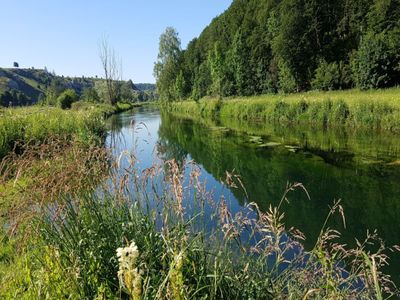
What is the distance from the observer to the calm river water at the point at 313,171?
7.64 m

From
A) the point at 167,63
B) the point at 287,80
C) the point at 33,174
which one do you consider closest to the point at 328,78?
the point at 287,80

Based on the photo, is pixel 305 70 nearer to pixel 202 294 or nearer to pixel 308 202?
pixel 308 202

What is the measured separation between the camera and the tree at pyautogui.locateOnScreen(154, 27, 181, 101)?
7194 centimetres

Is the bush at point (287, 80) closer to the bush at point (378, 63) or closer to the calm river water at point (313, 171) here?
the bush at point (378, 63)

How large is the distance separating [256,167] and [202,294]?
36.2 feet

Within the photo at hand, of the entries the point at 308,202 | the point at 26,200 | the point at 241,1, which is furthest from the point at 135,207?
the point at 241,1

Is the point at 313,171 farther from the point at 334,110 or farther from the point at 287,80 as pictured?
the point at 287,80

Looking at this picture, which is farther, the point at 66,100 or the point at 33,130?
the point at 66,100

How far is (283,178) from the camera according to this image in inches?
467

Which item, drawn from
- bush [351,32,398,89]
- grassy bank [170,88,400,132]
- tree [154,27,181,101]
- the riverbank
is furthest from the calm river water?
tree [154,27,181,101]

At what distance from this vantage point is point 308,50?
41781 millimetres

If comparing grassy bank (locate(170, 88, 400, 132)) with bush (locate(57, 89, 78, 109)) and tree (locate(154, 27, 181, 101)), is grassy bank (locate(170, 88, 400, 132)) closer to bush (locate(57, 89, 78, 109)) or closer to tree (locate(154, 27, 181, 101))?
bush (locate(57, 89, 78, 109))

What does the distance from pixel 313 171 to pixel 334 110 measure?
483 inches

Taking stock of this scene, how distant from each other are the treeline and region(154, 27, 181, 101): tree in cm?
90
